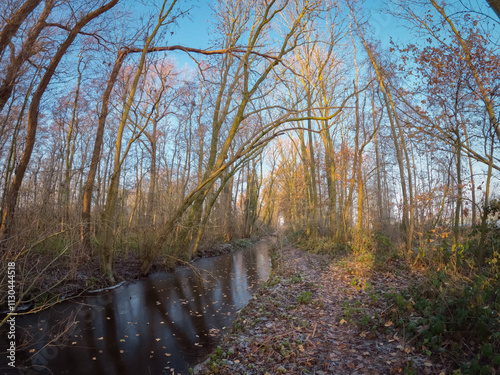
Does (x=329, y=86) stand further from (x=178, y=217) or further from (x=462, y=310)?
(x=462, y=310)

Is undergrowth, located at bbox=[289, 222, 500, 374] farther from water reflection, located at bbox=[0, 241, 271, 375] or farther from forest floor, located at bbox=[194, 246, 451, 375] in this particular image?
water reflection, located at bbox=[0, 241, 271, 375]

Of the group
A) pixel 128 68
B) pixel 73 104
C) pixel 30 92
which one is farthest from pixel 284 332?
pixel 73 104

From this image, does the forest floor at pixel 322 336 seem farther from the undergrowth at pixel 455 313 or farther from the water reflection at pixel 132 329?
the water reflection at pixel 132 329

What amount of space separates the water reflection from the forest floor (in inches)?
32.0

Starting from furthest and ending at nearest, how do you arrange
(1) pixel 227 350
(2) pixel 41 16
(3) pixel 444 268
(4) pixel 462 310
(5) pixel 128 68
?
(5) pixel 128 68, (2) pixel 41 16, (3) pixel 444 268, (1) pixel 227 350, (4) pixel 462 310

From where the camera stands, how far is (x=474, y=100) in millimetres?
6555

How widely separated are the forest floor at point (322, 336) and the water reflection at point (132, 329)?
2.67 ft

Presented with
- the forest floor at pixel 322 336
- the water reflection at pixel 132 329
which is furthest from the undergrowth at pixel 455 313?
the water reflection at pixel 132 329

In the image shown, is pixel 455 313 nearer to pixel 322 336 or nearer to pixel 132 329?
pixel 322 336

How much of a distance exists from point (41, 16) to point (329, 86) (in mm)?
12472

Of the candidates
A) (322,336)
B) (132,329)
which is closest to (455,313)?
(322,336)

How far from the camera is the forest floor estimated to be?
394cm

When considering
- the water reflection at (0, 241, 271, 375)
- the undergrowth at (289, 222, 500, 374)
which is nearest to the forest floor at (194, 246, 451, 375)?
the undergrowth at (289, 222, 500, 374)

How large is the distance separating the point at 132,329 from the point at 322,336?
4066mm
